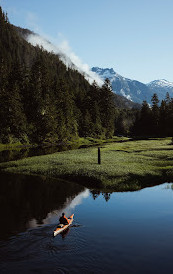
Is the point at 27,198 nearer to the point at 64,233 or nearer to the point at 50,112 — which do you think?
the point at 64,233

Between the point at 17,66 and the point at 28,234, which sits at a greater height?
the point at 17,66

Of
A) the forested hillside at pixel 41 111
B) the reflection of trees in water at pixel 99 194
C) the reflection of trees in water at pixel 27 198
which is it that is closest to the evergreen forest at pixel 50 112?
the forested hillside at pixel 41 111

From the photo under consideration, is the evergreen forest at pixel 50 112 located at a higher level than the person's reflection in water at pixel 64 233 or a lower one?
higher

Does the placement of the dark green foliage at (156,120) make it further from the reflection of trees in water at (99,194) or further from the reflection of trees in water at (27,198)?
the reflection of trees in water at (99,194)

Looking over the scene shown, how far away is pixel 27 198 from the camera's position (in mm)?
22406

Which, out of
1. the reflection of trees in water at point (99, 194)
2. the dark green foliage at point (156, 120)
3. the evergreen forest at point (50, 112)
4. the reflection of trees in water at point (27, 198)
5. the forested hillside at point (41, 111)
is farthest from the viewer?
the dark green foliage at point (156, 120)

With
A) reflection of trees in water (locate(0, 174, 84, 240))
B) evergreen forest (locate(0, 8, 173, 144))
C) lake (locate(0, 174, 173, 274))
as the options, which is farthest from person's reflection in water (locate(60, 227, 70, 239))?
evergreen forest (locate(0, 8, 173, 144))

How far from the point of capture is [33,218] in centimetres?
1703

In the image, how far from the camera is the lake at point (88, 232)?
11008mm

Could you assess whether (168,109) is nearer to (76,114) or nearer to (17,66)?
(76,114)

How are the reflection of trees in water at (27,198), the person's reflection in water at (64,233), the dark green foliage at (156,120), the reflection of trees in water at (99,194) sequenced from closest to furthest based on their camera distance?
the person's reflection in water at (64,233), the reflection of trees in water at (27,198), the reflection of trees in water at (99,194), the dark green foliage at (156,120)

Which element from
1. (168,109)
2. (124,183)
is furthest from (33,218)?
(168,109)

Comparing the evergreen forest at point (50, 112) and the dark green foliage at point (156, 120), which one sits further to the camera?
the dark green foliage at point (156, 120)

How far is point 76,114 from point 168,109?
2183 inches
